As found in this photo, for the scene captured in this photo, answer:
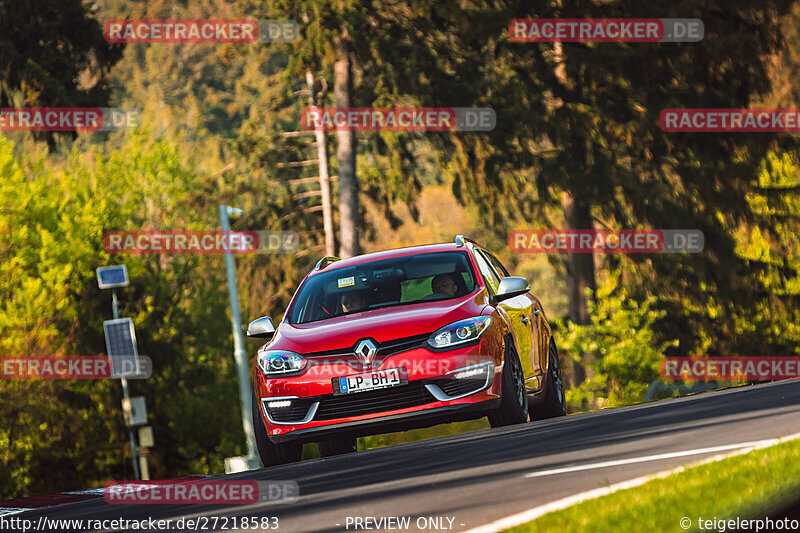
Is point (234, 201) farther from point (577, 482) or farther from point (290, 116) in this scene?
point (577, 482)

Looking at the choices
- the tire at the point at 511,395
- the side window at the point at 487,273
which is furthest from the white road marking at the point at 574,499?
the side window at the point at 487,273

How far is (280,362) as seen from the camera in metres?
10.6

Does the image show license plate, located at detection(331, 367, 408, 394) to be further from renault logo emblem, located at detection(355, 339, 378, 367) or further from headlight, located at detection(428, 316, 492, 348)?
headlight, located at detection(428, 316, 492, 348)

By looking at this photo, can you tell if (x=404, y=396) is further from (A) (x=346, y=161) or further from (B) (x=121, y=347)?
(B) (x=121, y=347)

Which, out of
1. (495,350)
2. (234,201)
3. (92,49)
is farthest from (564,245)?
(495,350)

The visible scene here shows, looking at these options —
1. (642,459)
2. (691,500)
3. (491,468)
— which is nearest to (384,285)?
(491,468)

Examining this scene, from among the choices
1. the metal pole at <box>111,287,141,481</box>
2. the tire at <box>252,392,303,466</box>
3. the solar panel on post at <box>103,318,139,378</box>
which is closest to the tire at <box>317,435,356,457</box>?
the tire at <box>252,392,303,466</box>

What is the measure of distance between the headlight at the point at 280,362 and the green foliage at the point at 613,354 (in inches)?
776

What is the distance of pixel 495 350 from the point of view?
1055 centimetres

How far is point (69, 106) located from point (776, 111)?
1857cm

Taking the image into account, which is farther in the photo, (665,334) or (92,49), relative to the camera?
(665,334)

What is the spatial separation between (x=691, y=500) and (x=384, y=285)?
614 centimetres

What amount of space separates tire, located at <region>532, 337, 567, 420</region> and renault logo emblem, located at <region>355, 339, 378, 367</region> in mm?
2931

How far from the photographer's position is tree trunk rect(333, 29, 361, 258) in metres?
33.4
